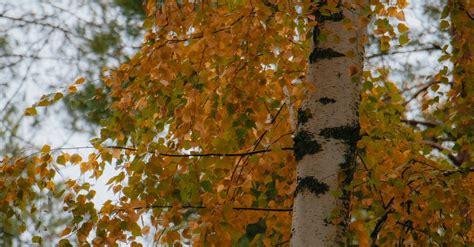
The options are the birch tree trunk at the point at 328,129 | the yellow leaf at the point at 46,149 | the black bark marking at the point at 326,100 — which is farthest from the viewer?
the yellow leaf at the point at 46,149

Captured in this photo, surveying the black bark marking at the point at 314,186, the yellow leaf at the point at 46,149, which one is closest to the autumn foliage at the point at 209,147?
the yellow leaf at the point at 46,149

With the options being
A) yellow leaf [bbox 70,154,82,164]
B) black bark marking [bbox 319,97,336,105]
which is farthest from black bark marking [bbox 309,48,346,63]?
yellow leaf [bbox 70,154,82,164]

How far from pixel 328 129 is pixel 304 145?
0.33 ft

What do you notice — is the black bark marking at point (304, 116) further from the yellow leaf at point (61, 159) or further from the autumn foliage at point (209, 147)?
the yellow leaf at point (61, 159)

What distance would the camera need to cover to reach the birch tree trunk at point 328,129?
2.61m

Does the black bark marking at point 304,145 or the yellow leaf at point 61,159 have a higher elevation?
the black bark marking at point 304,145

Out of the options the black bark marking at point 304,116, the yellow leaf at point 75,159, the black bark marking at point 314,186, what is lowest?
the black bark marking at point 314,186

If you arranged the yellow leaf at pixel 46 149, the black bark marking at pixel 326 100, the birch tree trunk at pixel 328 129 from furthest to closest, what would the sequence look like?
the yellow leaf at pixel 46 149 < the black bark marking at pixel 326 100 < the birch tree trunk at pixel 328 129

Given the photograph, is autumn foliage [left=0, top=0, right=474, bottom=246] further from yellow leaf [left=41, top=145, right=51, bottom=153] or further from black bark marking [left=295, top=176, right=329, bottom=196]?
black bark marking [left=295, top=176, right=329, bottom=196]

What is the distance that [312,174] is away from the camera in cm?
265

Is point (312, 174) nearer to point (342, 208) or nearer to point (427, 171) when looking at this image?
point (342, 208)

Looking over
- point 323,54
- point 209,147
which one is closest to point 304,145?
point 323,54

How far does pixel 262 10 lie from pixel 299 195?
2.18 ft

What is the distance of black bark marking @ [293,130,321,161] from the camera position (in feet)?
8.80
